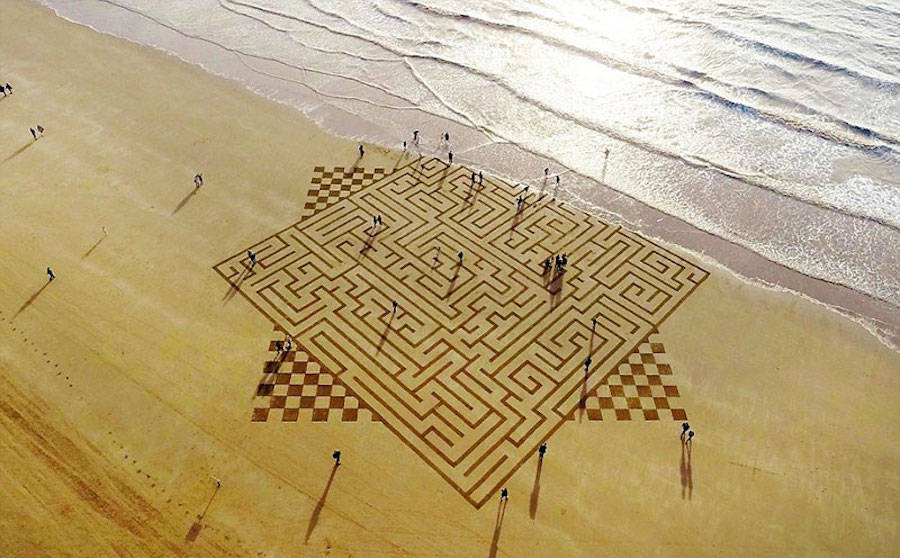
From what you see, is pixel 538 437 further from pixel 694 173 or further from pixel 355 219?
pixel 694 173

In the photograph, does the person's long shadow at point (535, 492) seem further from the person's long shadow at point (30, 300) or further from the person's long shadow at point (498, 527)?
the person's long shadow at point (30, 300)

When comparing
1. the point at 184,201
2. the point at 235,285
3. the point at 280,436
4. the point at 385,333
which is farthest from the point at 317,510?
the point at 184,201

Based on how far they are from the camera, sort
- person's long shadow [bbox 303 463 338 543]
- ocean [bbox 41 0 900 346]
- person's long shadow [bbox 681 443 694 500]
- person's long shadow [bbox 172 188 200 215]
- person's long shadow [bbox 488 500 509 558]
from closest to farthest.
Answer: person's long shadow [bbox 488 500 509 558] < person's long shadow [bbox 303 463 338 543] < person's long shadow [bbox 681 443 694 500] < person's long shadow [bbox 172 188 200 215] < ocean [bbox 41 0 900 346]

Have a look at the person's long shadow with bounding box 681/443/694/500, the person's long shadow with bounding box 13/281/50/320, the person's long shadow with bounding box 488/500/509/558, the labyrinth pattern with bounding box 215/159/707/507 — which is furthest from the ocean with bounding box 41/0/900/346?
the person's long shadow with bounding box 13/281/50/320

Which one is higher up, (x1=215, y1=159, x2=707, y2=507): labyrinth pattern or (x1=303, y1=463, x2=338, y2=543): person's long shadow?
(x1=215, y1=159, x2=707, y2=507): labyrinth pattern

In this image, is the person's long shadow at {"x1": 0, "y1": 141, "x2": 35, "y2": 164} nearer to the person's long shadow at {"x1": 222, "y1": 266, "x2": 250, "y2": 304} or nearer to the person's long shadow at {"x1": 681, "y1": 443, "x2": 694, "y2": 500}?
the person's long shadow at {"x1": 222, "y1": 266, "x2": 250, "y2": 304}

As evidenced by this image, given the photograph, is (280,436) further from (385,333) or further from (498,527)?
(498,527)
